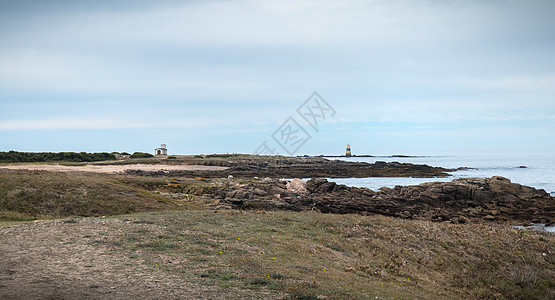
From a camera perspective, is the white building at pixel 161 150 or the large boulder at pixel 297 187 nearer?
the large boulder at pixel 297 187

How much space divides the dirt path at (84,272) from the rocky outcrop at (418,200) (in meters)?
13.7

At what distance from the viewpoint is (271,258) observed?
36.3ft

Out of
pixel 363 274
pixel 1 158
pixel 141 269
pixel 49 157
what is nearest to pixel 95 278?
pixel 141 269

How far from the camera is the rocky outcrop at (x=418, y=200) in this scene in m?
28.5

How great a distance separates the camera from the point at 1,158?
178 feet

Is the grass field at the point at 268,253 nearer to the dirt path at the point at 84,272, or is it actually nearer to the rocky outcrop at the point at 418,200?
the dirt path at the point at 84,272

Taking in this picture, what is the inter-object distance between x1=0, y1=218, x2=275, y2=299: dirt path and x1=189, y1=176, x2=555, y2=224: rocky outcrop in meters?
13.7

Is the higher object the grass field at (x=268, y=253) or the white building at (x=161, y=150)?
the white building at (x=161, y=150)

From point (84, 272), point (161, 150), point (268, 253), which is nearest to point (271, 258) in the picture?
point (268, 253)

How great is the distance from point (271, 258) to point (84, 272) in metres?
4.65

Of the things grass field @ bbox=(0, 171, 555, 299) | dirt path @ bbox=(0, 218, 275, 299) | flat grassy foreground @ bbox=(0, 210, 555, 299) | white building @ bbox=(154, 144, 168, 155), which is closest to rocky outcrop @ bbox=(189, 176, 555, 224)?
grass field @ bbox=(0, 171, 555, 299)

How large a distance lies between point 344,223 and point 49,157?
59.8 meters

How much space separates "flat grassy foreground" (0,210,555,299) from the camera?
8453 mm

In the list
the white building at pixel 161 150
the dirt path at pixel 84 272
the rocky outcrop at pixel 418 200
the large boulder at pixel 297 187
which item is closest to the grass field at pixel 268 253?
the dirt path at pixel 84 272
